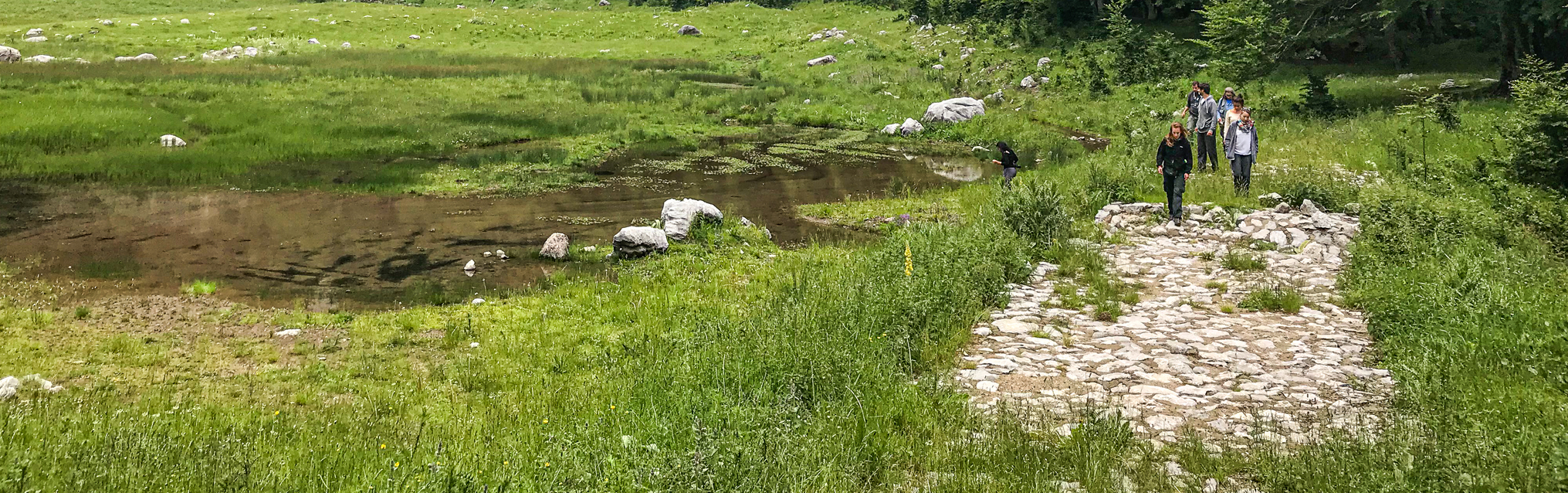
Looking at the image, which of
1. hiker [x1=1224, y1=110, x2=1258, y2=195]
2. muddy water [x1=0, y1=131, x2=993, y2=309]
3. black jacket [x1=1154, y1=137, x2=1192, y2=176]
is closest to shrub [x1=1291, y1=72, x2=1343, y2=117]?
hiker [x1=1224, y1=110, x2=1258, y2=195]

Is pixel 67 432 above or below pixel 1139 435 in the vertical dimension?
above

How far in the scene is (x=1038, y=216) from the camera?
15.7 metres

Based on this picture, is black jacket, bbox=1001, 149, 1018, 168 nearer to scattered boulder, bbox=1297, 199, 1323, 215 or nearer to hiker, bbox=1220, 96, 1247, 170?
hiker, bbox=1220, 96, 1247, 170

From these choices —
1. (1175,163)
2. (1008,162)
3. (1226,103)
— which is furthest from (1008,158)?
(1226,103)

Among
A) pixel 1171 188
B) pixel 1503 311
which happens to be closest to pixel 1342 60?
pixel 1171 188

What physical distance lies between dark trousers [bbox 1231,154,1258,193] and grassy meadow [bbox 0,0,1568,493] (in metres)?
0.36

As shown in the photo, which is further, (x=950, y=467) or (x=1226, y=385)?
(x=1226, y=385)

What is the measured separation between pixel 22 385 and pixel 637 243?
29.8 feet

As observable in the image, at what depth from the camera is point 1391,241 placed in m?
13.2

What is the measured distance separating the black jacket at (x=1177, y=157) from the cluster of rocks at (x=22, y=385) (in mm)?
15993

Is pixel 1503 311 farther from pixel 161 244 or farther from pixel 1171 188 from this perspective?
pixel 161 244

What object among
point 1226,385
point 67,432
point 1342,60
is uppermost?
point 1342,60

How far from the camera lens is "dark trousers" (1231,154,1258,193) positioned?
17.8 meters

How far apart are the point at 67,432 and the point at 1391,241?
623 inches
